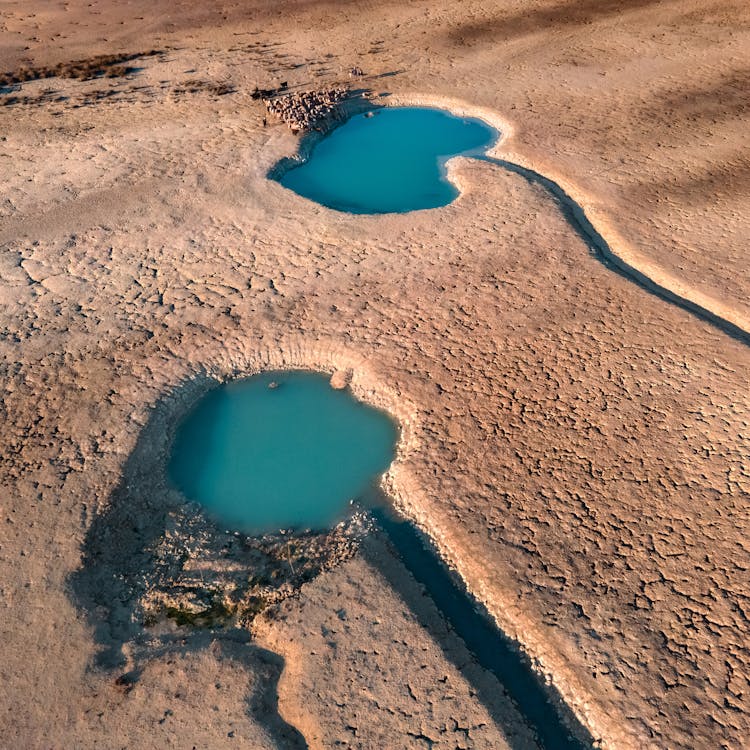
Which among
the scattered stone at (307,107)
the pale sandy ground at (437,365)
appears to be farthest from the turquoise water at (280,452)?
the scattered stone at (307,107)

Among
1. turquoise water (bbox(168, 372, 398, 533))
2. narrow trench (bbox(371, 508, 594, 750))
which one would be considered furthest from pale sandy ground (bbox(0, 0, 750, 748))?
turquoise water (bbox(168, 372, 398, 533))

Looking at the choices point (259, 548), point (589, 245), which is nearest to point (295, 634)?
point (259, 548)

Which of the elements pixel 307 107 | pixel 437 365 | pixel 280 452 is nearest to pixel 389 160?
pixel 307 107

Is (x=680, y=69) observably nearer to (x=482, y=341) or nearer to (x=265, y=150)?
(x=265, y=150)

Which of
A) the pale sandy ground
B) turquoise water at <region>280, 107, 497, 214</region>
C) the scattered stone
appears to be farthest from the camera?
the scattered stone

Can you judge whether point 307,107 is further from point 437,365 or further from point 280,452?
point 280,452

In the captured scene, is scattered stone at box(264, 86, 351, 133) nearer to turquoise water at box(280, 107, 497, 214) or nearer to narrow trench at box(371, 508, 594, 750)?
turquoise water at box(280, 107, 497, 214)

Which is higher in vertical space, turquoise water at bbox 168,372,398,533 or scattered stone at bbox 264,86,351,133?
scattered stone at bbox 264,86,351,133
